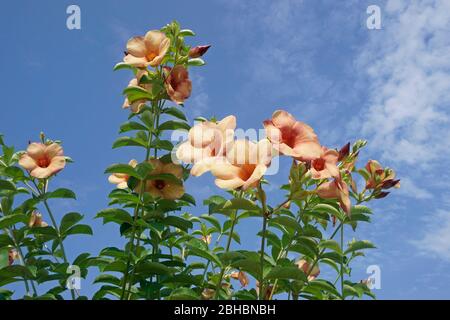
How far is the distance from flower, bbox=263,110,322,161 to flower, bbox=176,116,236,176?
18cm

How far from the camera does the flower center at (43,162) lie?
3152 millimetres

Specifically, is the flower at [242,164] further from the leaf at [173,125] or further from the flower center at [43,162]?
the flower center at [43,162]

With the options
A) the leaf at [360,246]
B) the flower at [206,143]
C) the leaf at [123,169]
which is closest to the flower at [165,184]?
the leaf at [123,169]

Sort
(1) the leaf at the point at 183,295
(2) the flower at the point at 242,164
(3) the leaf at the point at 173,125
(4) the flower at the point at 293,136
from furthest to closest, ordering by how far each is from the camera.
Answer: (3) the leaf at the point at 173,125
(1) the leaf at the point at 183,295
(4) the flower at the point at 293,136
(2) the flower at the point at 242,164

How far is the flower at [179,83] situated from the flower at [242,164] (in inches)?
34.2

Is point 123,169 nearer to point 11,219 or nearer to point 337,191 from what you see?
point 11,219

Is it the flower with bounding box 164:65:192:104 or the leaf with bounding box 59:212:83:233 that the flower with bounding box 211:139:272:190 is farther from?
the leaf with bounding box 59:212:83:233

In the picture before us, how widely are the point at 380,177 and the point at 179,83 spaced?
1.34 meters

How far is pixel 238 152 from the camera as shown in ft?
7.03

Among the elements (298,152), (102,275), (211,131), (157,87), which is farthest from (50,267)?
(298,152)

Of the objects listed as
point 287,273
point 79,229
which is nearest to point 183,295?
point 287,273
